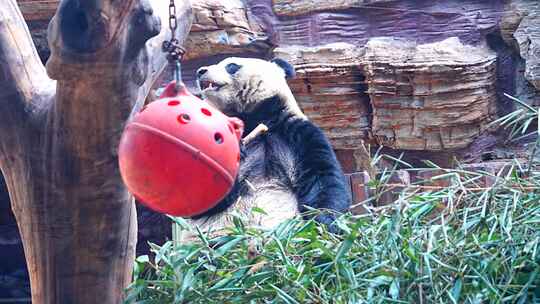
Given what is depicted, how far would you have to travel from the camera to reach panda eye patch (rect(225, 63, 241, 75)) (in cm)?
592

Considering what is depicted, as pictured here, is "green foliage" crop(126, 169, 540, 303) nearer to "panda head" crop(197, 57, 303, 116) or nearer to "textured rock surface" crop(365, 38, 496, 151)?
"panda head" crop(197, 57, 303, 116)

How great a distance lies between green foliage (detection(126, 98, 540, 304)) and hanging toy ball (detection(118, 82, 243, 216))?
1.11ft

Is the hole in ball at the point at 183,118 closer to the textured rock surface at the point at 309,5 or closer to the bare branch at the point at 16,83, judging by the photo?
the bare branch at the point at 16,83

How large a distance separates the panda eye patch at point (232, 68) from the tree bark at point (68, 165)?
2817 millimetres

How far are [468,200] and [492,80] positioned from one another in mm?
4547

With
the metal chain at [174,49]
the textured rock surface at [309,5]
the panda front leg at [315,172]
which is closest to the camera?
the metal chain at [174,49]

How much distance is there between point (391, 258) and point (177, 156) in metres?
0.64

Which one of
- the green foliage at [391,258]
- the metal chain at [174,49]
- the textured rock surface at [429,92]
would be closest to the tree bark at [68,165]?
the metal chain at [174,49]

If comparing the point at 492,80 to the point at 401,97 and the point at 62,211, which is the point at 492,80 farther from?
the point at 62,211

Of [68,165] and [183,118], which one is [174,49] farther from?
[68,165]

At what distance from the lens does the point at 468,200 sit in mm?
2588

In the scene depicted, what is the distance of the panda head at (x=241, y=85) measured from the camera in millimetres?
5762

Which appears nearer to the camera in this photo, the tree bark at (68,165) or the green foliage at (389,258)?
the green foliage at (389,258)

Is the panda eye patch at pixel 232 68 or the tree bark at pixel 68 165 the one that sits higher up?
the tree bark at pixel 68 165
